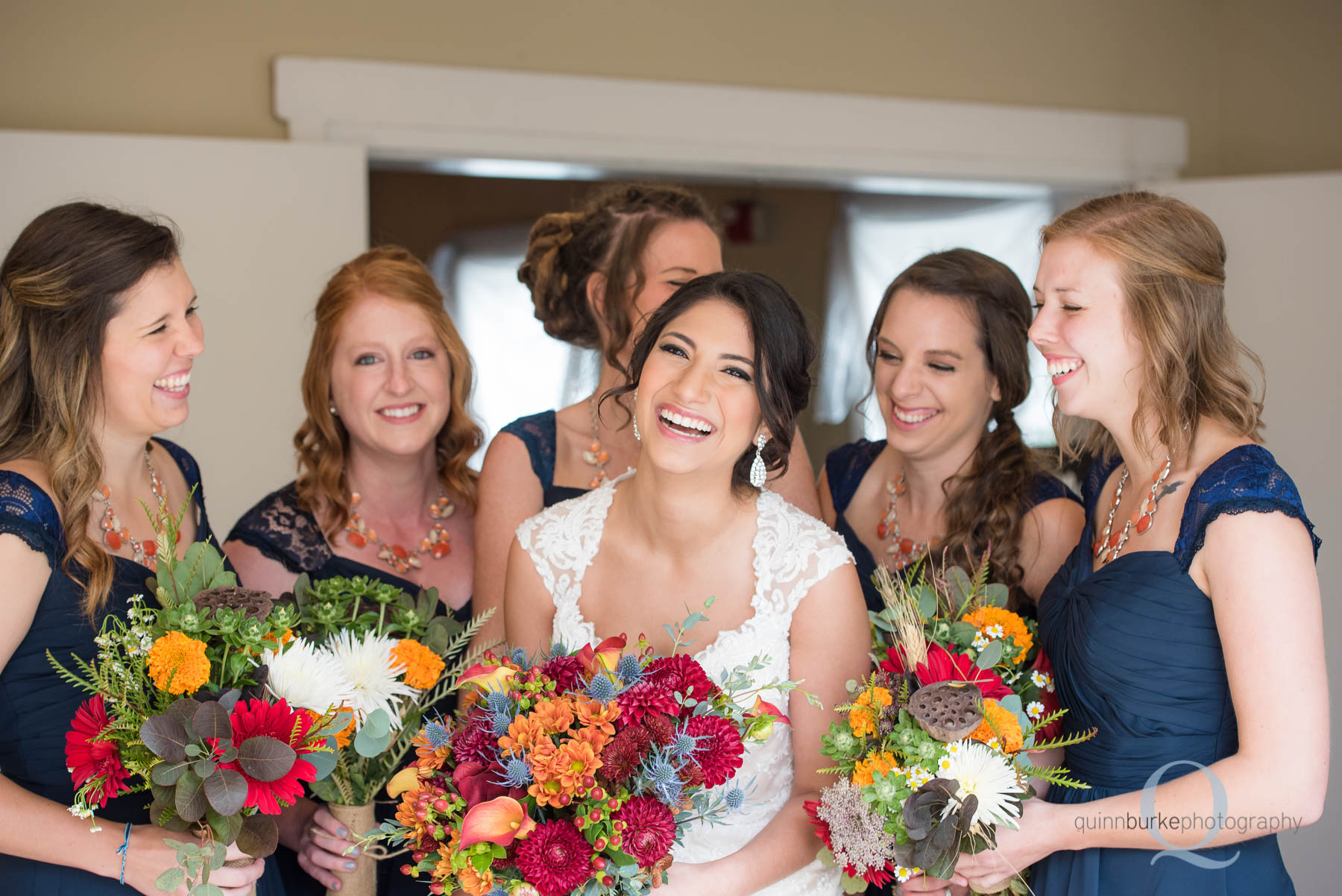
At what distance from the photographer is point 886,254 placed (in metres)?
6.81

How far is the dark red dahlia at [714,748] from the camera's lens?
5.65 feet

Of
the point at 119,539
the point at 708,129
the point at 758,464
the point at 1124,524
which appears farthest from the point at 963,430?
the point at 708,129

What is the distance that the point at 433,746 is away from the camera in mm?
1819

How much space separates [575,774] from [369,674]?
563mm

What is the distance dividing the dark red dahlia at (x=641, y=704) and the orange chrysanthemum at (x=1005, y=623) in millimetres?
698

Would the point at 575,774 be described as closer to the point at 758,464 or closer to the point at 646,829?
the point at 646,829

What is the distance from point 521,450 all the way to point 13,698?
3.96 feet

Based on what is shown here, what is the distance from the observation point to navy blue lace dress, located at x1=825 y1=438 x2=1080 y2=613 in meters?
2.71

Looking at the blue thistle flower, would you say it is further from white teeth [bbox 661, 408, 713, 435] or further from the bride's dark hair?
the bride's dark hair

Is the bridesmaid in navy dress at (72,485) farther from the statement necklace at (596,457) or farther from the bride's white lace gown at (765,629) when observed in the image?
the statement necklace at (596,457)

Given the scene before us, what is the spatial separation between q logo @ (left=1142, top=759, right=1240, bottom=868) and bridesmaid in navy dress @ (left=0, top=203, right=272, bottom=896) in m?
1.52

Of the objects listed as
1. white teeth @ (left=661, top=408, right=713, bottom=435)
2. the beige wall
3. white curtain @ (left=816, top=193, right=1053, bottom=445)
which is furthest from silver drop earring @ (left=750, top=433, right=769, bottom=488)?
white curtain @ (left=816, top=193, right=1053, bottom=445)

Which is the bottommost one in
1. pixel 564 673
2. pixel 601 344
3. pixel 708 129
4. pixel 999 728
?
pixel 999 728

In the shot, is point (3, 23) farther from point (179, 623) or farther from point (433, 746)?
point (433, 746)
